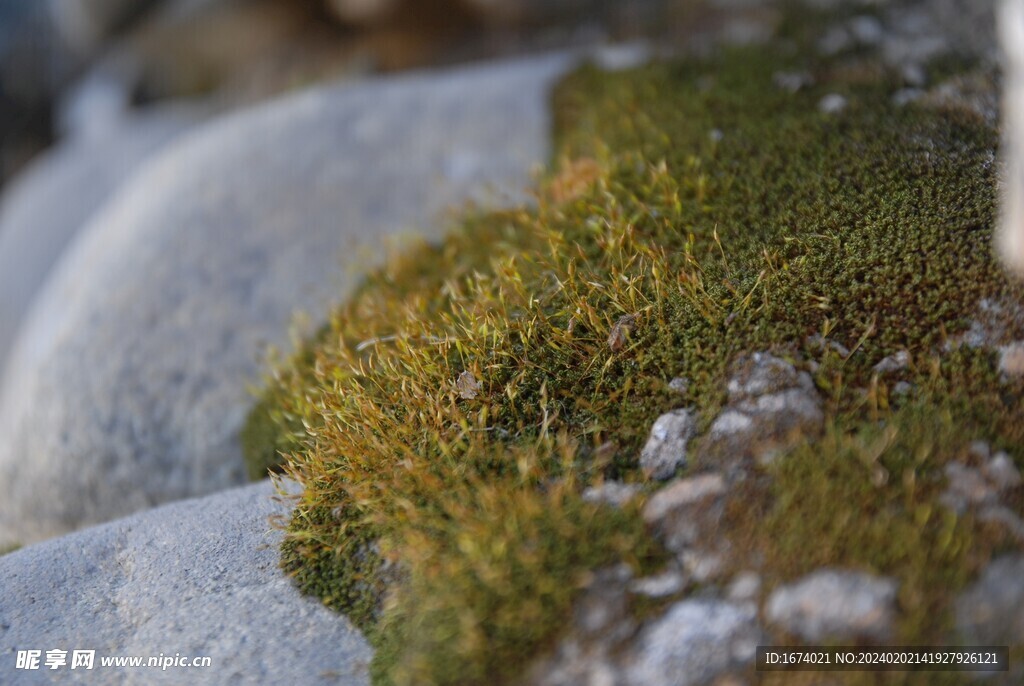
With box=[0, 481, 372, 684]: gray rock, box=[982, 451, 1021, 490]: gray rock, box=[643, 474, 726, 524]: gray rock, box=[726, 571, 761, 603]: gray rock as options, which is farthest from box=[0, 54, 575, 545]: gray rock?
box=[982, 451, 1021, 490]: gray rock

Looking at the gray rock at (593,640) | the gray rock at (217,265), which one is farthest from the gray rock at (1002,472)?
the gray rock at (217,265)

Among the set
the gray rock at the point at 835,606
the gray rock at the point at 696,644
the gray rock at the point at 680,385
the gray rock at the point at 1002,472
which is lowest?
the gray rock at the point at 1002,472

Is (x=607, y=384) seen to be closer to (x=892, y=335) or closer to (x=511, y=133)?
(x=892, y=335)

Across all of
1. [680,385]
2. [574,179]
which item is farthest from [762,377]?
[574,179]

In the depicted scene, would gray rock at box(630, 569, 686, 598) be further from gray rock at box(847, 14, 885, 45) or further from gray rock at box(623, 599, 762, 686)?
gray rock at box(847, 14, 885, 45)

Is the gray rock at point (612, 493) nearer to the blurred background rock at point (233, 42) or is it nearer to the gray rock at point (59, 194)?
the blurred background rock at point (233, 42)

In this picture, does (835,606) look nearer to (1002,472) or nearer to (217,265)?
(1002,472)

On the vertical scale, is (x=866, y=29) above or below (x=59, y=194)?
below
